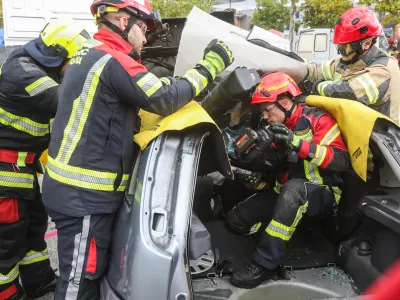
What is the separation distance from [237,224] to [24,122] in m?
1.64

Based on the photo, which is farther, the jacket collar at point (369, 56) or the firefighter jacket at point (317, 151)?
the jacket collar at point (369, 56)

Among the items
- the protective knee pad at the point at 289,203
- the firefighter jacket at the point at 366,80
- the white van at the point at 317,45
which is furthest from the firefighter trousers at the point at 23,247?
the white van at the point at 317,45

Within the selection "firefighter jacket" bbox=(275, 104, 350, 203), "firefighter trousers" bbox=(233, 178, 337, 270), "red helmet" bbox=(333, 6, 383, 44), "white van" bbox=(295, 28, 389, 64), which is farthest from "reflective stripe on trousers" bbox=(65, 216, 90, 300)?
"white van" bbox=(295, 28, 389, 64)

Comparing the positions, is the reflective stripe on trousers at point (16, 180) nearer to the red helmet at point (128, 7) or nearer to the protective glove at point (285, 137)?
the red helmet at point (128, 7)

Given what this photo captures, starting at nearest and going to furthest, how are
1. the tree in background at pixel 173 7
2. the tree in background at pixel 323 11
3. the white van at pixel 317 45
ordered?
the white van at pixel 317 45 → the tree in background at pixel 173 7 → the tree in background at pixel 323 11

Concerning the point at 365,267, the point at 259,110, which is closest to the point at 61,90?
the point at 259,110

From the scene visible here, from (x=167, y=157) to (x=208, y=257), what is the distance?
0.72m

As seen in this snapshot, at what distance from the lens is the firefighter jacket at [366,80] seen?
345 cm

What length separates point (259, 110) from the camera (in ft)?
10.3

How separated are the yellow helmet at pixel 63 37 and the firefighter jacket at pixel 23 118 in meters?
0.18

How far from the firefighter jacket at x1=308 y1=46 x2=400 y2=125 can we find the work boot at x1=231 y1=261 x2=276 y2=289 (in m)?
1.42

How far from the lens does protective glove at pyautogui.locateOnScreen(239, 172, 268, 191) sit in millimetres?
3266

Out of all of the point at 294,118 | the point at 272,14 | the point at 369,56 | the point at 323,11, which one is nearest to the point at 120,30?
the point at 294,118

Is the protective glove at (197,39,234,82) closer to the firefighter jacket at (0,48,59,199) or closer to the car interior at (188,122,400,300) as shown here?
the car interior at (188,122,400,300)
